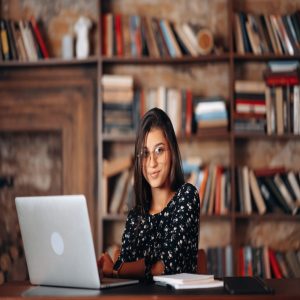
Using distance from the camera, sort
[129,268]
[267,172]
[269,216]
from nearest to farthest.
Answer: [129,268]
[269,216]
[267,172]

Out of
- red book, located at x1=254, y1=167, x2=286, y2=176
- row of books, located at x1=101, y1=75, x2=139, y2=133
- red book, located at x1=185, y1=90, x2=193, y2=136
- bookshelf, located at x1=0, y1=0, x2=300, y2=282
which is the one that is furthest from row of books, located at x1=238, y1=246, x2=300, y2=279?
row of books, located at x1=101, y1=75, x2=139, y2=133

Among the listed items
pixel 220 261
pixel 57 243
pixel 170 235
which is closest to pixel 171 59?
pixel 220 261

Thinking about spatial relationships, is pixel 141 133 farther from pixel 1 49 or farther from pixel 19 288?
pixel 1 49

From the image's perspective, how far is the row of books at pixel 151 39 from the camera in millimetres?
4906

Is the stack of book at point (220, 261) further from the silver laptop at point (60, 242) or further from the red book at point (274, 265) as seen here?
the silver laptop at point (60, 242)

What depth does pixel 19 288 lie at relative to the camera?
7.70ft

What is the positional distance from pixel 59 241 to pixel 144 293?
35 cm

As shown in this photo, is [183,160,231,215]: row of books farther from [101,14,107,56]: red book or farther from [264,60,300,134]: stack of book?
[101,14,107,56]: red book

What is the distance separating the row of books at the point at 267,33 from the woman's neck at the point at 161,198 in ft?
7.39

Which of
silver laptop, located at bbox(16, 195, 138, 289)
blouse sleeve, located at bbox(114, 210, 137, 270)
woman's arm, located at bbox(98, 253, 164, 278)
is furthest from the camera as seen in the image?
blouse sleeve, located at bbox(114, 210, 137, 270)

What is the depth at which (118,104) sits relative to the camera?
4.89 m

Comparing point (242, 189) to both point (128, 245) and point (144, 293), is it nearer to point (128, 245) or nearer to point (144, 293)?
point (128, 245)

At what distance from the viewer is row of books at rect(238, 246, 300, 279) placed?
4.78 m

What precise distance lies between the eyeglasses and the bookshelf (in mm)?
2031
